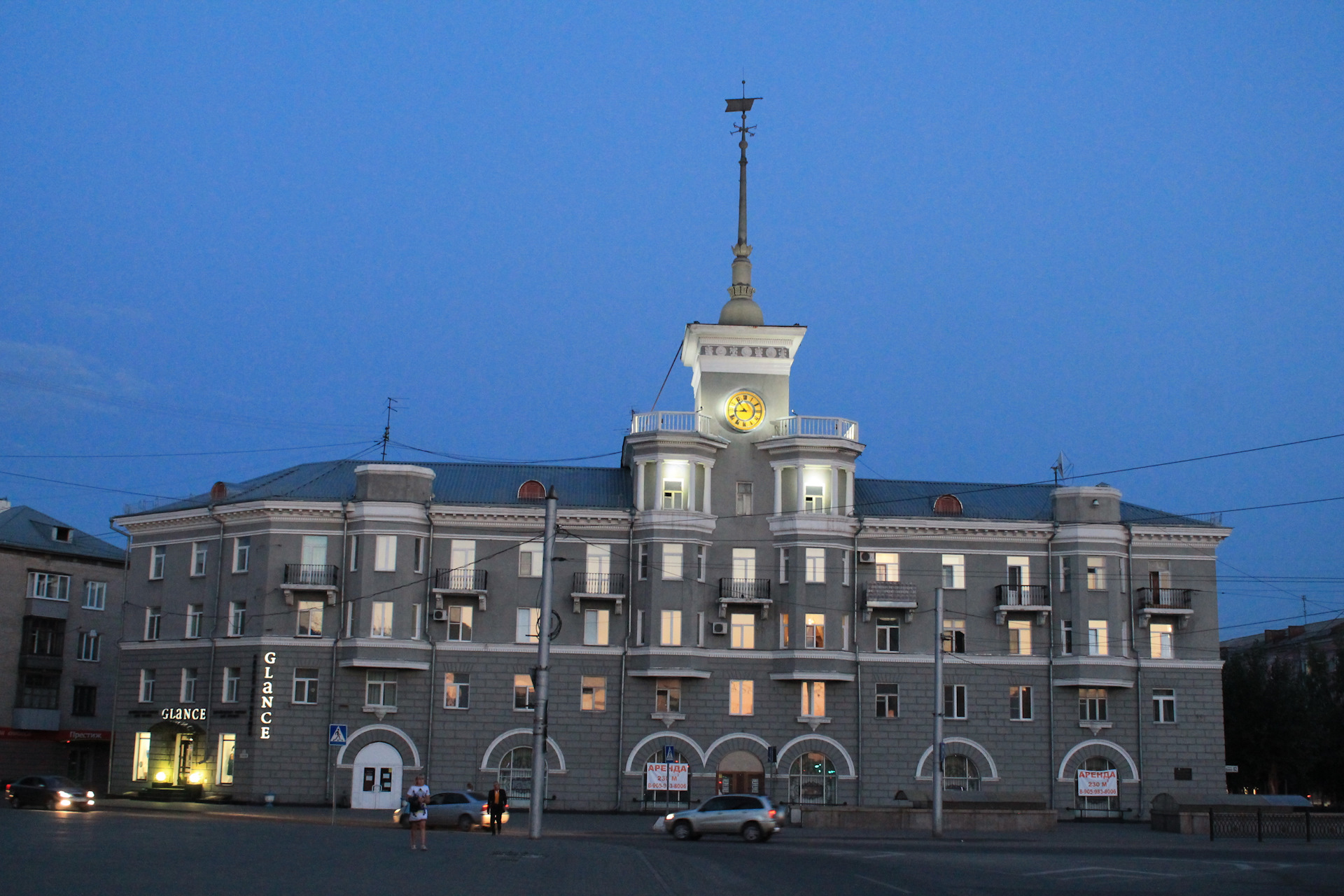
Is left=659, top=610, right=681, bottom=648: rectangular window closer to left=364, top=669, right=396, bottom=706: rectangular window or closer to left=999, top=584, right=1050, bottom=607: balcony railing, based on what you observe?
left=364, top=669, right=396, bottom=706: rectangular window

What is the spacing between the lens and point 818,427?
61875 millimetres

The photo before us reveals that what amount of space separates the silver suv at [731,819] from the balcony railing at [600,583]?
15.8m

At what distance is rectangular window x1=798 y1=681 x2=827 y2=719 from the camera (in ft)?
194

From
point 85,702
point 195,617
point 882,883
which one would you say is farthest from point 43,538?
point 882,883

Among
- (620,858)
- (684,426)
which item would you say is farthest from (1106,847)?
(684,426)

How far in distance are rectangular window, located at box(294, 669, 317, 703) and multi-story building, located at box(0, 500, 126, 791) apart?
65.6 feet

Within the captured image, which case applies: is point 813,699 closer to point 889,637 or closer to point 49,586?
point 889,637

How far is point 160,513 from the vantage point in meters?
62.2

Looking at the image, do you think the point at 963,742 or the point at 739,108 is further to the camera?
the point at 739,108

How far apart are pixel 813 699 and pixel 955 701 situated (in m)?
6.32

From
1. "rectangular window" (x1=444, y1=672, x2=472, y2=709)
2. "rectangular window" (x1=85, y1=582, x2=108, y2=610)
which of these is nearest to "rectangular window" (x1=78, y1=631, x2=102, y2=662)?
"rectangular window" (x1=85, y1=582, x2=108, y2=610)

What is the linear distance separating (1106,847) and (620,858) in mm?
16957

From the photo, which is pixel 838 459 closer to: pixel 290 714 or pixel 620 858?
pixel 290 714

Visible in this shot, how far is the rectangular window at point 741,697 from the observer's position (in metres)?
58.9
